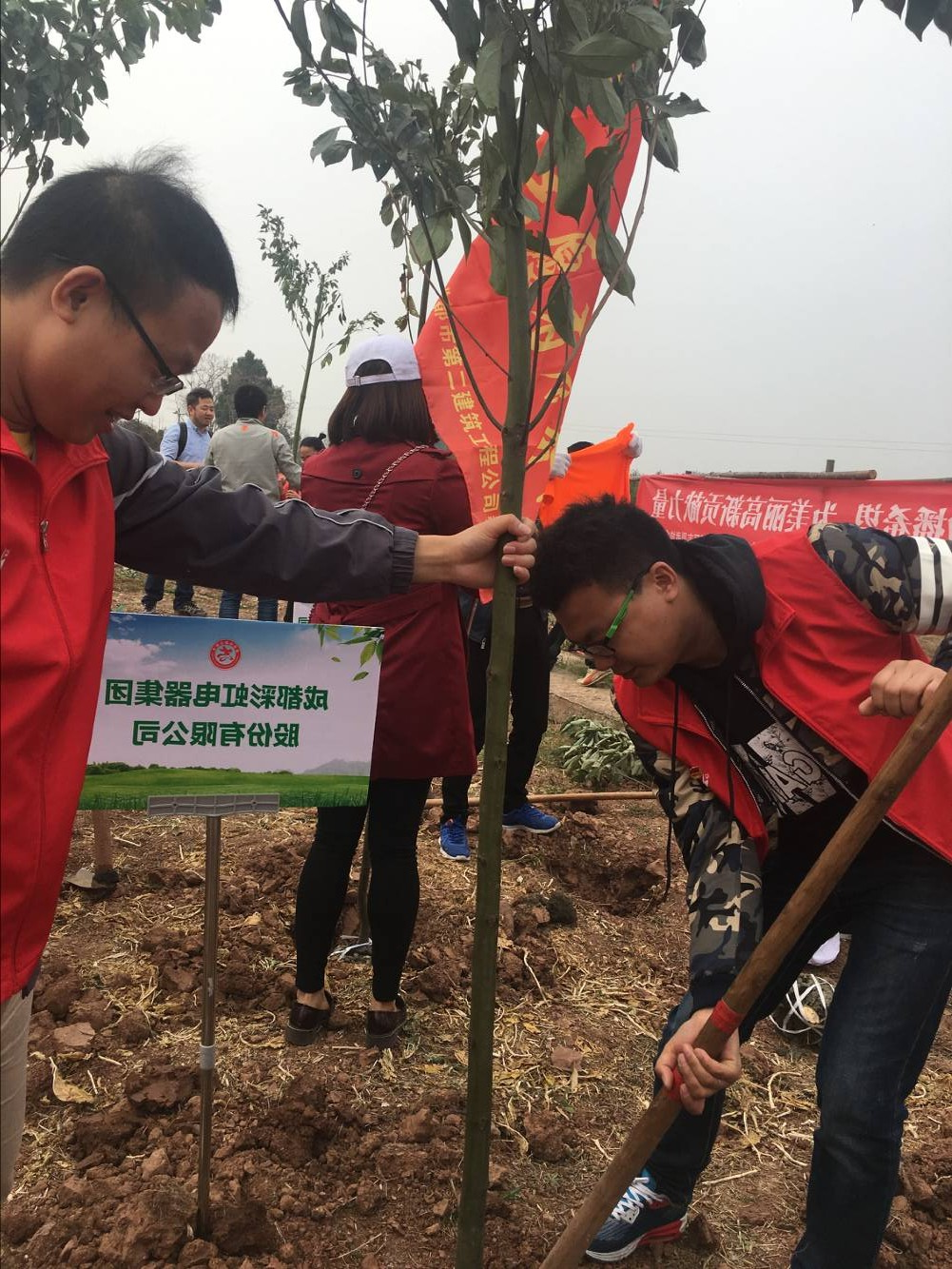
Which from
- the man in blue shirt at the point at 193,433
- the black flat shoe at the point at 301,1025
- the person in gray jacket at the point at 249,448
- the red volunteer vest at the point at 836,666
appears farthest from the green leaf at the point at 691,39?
the man in blue shirt at the point at 193,433

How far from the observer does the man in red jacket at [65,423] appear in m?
1.06

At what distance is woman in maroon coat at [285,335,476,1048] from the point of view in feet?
8.00

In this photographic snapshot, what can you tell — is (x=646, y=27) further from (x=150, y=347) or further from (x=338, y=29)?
(x=150, y=347)

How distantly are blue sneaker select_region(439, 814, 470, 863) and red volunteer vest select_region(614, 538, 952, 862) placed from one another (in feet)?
8.56

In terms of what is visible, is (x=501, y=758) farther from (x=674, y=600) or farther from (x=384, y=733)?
(x=384, y=733)

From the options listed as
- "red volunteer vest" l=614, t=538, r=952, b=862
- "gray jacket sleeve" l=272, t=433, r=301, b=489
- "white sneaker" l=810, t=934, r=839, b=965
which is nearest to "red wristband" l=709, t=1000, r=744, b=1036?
"red volunteer vest" l=614, t=538, r=952, b=862

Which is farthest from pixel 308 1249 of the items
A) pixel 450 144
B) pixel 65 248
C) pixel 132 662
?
pixel 450 144

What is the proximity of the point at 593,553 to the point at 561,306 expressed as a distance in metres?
0.45

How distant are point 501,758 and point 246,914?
2180mm

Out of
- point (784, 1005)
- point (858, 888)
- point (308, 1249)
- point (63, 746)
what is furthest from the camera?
point (784, 1005)

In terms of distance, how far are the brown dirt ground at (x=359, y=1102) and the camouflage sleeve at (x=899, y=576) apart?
1539 millimetres

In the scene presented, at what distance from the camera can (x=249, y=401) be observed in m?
7.12

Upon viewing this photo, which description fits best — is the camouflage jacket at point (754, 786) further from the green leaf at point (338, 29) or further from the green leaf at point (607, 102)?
the green leaf at point (338, 29)

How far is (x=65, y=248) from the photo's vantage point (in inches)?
42.2
